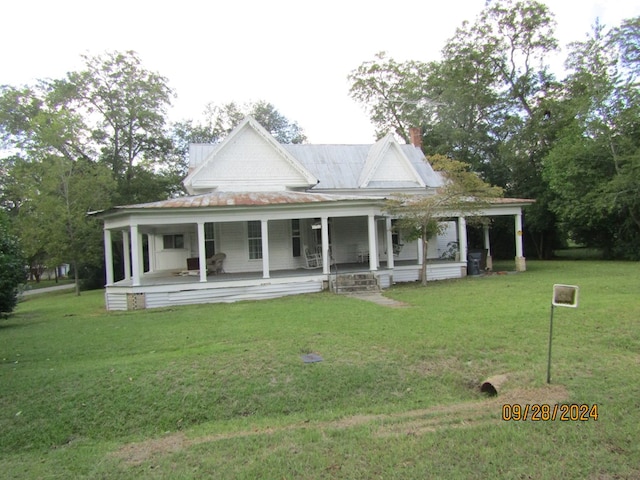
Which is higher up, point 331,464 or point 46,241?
point 46,241

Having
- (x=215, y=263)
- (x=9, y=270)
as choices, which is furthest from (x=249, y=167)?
(x=9, y=270)

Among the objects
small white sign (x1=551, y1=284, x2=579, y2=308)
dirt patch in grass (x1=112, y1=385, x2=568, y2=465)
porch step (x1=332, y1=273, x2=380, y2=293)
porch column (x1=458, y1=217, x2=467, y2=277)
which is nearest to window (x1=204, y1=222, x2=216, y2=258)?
porch step (x1=332, y1=273, x2=380, y2=293)

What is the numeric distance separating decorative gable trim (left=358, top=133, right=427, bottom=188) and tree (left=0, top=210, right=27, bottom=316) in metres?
14.8

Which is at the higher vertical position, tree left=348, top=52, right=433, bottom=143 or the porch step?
tree left=348, top=52, right=433, bottom=143

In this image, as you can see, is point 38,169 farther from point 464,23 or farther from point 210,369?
point 464,23

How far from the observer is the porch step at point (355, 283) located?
15820mm

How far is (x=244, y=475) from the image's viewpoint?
3.94 meters

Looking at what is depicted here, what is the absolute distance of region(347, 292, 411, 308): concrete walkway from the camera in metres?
12.3

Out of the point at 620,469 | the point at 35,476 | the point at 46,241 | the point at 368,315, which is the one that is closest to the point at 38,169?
the point at 46,241

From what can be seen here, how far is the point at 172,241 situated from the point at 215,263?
19.4ft

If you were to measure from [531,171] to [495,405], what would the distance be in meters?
30.9

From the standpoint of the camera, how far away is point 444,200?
54.3ft

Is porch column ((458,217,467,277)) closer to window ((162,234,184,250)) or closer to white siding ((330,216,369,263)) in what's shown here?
white siding ((330,216,369,263))
